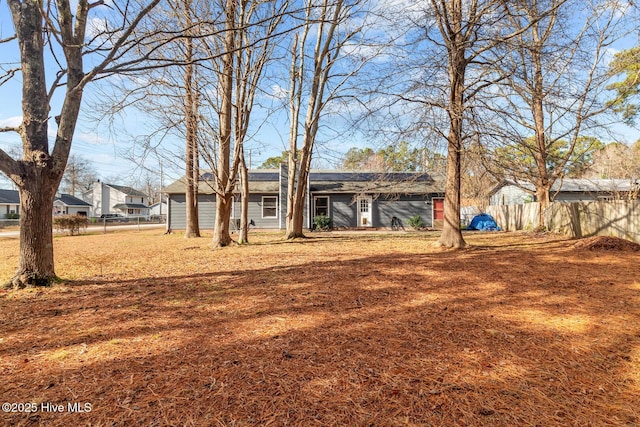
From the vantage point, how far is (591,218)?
1082 centimetres

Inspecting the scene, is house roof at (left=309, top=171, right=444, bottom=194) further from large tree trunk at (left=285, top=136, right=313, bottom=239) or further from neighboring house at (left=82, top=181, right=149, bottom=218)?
neighboring house at (left=82, top=181, right=149, bottom=218)

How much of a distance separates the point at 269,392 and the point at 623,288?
499cm

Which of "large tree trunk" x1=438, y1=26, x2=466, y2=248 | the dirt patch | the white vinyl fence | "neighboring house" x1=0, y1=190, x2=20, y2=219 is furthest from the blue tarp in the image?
"neighboring house" x1=0, y1=190, x2=20, y2=219

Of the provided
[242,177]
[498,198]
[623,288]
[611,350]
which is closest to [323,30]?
[242,177]

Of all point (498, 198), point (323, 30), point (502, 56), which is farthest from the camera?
point (498, 198)

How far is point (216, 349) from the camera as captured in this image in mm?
2539

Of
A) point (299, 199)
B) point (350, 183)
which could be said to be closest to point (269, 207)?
point (350, 183)

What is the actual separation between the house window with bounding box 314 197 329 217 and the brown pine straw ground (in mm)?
14399

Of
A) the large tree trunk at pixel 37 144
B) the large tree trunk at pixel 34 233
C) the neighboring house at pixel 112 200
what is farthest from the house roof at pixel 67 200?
the large tree trunk at pixel 34 233

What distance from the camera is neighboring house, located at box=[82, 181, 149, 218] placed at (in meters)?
55.4

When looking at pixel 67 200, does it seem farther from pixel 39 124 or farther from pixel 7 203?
pixel 39 124

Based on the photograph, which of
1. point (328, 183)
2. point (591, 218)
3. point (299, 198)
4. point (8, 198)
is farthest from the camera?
point (8, 198)

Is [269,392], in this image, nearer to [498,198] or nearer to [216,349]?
[216,349]

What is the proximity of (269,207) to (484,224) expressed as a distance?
12579 millimetres
